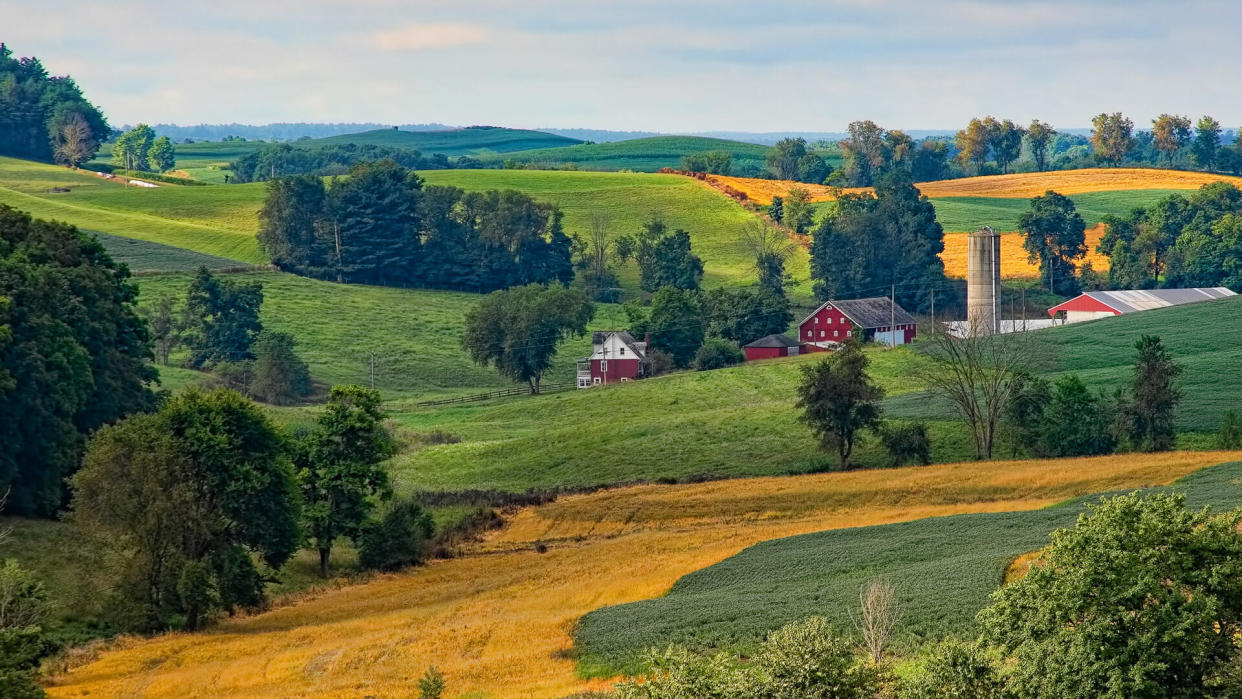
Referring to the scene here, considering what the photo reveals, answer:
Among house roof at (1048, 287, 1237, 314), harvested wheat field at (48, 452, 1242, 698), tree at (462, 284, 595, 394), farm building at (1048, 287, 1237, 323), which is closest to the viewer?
harvested wheat field at (48, 452, 1242, 698)

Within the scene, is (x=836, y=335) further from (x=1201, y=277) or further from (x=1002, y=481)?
(x=1002, y=481)

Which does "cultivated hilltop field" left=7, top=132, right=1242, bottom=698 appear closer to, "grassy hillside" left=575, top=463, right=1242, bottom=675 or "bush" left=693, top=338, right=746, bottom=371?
"grassy hillside" left=575, top=463, right=1242, bottom=675

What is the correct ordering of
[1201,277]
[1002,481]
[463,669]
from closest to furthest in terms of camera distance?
[463,669] < [1002,481] < [1201,277]

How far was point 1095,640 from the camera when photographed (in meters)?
27.5

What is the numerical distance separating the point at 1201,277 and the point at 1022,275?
60.7ft

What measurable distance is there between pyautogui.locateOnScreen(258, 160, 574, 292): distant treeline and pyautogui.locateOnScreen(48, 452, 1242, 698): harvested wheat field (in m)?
87.8

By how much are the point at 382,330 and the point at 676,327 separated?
3114cm

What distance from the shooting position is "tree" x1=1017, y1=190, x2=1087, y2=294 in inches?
6437

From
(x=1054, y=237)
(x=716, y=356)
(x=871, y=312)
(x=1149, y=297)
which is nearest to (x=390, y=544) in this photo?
(x=716, y=356)

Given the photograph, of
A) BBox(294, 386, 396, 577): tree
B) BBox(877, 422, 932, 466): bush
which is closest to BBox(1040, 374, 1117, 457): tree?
BBox(877, 422, 932, 466): bush

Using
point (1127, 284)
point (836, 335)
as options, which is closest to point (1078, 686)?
point (836, 335)

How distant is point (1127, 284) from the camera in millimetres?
156875

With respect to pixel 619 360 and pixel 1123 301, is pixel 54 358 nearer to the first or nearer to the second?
pixel 619 360

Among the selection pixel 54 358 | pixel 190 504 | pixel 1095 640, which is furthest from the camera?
pixel 54 358
